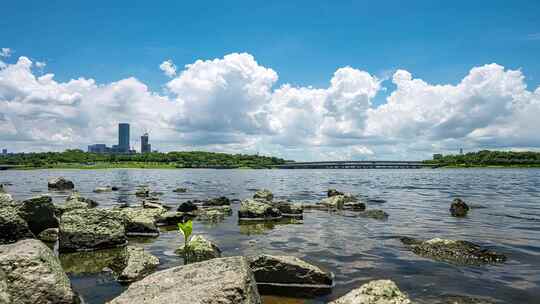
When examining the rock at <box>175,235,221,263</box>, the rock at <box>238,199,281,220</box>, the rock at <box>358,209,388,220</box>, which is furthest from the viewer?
the rock at <box>238,199,281,220</box>

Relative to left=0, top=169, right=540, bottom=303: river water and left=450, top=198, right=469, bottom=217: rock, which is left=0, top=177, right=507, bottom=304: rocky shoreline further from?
left=450, top=198, right=469, bottom=217: rock

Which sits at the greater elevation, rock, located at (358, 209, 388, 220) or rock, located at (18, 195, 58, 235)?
rock, located at (18, 195, 58, 235)

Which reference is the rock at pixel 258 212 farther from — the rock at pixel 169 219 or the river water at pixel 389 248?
the rock at pixel 169 219

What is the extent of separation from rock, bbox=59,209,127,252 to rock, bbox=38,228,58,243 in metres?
2.33

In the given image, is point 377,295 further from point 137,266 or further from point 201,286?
point 137,266

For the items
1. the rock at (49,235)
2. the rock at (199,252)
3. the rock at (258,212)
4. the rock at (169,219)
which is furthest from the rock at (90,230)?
the rock at (258,212)

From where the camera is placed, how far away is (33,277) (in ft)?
29.0

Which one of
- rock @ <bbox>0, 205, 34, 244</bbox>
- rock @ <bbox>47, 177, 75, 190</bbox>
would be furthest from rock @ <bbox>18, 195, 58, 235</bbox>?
rock @ <bbox>47, 177, 75, 190</bbox>

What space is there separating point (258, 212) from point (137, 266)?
523 inches

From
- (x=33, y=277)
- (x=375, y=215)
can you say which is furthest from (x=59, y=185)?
(x=33, y=277)

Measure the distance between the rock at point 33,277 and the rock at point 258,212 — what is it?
1594 centimetres

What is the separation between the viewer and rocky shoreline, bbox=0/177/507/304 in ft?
24.7

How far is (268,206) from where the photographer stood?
2588 cm

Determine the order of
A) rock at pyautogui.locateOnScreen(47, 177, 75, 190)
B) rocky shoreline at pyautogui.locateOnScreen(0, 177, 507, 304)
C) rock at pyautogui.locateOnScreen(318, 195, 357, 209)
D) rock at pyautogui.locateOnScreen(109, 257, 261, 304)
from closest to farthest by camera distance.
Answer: rock at pyautogui.locateOnScreen(109, 257, 261, 304) → rocky shoreline at pyautogui.locateOnScreen(0, 177, 507, 304) → rock at pyautogui.locateOnScreen(318, 195, 357, 209) → rock at pyautogui.locateOnScreen(47, 177, 75, 190)
